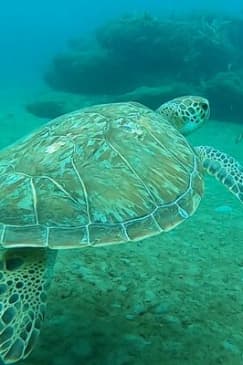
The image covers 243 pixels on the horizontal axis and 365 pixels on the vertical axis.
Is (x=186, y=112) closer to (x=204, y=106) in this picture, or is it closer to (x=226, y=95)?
(x=204, y=106)

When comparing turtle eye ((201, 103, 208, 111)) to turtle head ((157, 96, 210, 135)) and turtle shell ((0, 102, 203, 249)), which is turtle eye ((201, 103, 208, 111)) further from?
turtle shell ((0, 102, 203, 249))

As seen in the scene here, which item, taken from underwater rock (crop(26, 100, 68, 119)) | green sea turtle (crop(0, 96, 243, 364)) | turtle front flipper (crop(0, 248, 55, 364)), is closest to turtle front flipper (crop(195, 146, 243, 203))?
green sea turtle (crop(0, 96, 243, 364))

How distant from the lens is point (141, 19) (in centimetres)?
1922

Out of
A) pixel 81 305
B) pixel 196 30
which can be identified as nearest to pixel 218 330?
pixel 81 305

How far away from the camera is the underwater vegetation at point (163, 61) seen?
49.9 feet

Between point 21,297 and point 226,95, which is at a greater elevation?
point 21,297

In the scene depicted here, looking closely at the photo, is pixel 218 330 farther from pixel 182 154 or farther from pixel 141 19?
pixel 141 19

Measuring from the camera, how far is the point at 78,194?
279 cm

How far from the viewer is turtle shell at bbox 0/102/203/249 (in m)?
2.63

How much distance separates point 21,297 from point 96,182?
0.89m

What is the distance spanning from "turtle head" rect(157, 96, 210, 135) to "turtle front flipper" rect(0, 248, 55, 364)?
273cm

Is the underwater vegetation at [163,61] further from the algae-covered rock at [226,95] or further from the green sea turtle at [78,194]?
the green sea turtle at [78,194]

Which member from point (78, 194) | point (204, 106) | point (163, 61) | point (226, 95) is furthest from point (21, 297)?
point (163, 61)

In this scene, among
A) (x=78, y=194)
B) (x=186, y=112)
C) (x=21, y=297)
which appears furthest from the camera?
(x=186, y=112)
